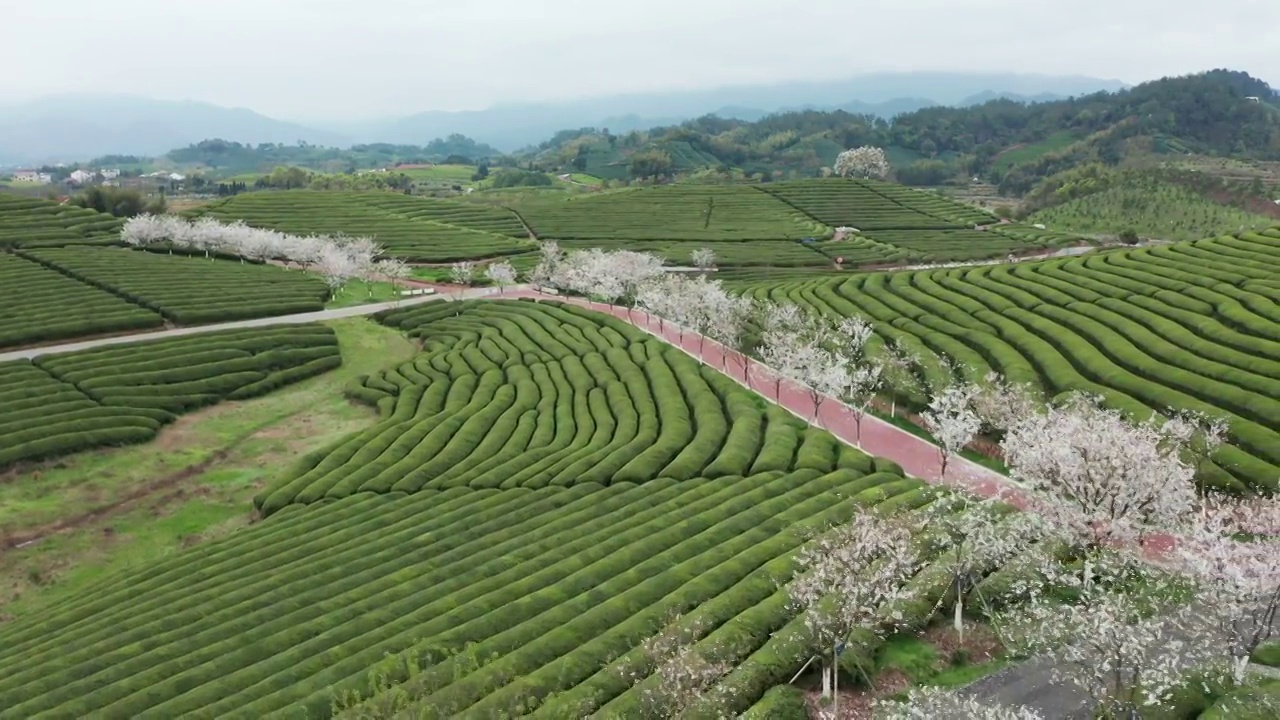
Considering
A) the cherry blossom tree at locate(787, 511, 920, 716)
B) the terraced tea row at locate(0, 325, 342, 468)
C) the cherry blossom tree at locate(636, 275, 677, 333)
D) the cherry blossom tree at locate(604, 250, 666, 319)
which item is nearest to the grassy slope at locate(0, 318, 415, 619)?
the terraced tea row at locate(0, 325, 342, 468)

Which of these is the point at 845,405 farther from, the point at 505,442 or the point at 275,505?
the point at 275,505

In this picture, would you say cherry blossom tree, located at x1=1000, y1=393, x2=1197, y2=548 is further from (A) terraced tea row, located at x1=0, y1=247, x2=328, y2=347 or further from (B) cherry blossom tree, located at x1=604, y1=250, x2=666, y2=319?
(A) terraced tea row, located at x1=0, y1=247, x2=328, y2=347

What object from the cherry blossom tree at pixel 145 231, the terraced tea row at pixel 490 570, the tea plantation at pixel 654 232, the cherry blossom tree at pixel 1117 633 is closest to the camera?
the cherry blossom tree at pixel 1117 633

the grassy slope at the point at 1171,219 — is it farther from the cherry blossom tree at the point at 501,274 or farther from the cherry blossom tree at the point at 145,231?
the cherry blossom tree at the point at 145,231

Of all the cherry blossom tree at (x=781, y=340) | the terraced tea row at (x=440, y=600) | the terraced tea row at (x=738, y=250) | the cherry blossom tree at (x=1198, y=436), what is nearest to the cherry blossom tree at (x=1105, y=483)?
the cherry blossom tree at (x=1198, y=436)

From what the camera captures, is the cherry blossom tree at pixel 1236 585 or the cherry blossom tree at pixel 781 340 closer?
the cherry blossom tree at pixel 1236 585

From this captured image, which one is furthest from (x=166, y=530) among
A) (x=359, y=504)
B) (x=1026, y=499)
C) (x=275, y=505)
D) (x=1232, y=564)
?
(x=1232, y=564)
